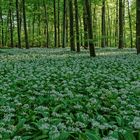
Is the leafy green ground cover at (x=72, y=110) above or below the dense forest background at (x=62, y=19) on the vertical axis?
below

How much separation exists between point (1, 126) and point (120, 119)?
271 centimetres

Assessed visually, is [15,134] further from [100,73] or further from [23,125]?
[100,73]

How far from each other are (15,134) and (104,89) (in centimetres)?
520

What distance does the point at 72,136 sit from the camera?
262 inches

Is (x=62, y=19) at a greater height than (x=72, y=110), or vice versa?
(x=62, y=19)

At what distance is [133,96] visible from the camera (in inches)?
417

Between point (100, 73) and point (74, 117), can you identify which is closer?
point (74, 117)

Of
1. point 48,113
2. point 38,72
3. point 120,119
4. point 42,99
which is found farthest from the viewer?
point 38,72

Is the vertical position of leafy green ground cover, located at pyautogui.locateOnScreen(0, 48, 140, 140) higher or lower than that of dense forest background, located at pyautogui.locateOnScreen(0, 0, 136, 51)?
lower

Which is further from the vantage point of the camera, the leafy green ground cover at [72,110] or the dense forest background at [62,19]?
the dense forest background at [62,19]

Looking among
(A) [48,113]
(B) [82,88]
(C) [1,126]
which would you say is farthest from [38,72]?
(C) [1,126]

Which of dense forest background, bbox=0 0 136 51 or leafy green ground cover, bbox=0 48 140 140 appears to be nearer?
leafy green ground cover, bbox=0 48 140 140

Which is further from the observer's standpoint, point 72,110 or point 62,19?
point 62,19

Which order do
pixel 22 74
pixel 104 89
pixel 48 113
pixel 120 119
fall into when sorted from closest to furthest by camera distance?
1. pixel 120 119
2. pixel 48 113
3. pixel 104 89
4. pixel 22 74
